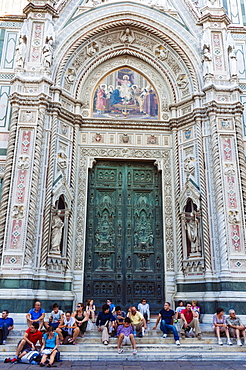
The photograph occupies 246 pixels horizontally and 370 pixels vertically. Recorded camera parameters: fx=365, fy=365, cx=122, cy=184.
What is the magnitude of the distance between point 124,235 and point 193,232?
232 centimetres

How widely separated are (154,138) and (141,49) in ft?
12.1

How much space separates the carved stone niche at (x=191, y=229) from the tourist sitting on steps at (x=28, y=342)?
531 cm

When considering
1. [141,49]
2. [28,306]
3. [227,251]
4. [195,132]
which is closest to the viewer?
[28,306]

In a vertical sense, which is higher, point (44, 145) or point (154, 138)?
point (154, 138)

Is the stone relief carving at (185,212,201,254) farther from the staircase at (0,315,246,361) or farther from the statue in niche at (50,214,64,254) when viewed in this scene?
the statue in niche at (50,214,64,254)

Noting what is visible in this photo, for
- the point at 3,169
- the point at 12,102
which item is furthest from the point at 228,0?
the point at 3,169

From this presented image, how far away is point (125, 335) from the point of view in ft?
26.2

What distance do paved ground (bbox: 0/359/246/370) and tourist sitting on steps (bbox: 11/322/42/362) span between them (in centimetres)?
33

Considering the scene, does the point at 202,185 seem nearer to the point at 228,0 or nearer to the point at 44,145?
the point at 44,145

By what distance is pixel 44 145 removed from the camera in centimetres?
1163

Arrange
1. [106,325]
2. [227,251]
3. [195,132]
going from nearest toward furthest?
[106,325] < [227,251] < [195,132]

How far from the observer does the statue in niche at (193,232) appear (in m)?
11.4

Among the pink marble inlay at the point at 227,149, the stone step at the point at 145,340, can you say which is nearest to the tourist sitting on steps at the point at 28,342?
the stone step at the point at 145,340

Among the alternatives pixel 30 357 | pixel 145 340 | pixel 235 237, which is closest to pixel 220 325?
pixel 145 340
